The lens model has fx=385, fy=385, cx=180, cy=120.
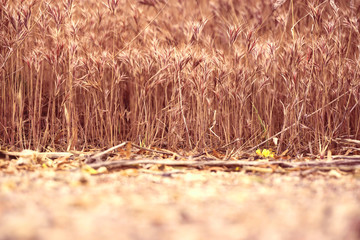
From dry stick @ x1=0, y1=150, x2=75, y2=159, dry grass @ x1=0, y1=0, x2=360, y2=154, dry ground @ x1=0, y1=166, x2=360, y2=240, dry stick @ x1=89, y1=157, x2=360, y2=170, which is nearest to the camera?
dry ground @ x1=0, y1=166, x2=360, y2=240

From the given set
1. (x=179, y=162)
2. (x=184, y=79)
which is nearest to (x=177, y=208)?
(x=179, y=162)

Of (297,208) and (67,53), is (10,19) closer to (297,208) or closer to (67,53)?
(67,53)

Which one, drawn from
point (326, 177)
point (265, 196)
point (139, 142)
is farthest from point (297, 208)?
point (139, 142)

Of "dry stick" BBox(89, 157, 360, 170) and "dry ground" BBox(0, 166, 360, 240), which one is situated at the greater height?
"dry stick" BBox(89, 157, 360, 170)

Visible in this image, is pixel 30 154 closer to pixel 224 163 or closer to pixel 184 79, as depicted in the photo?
pixel 224 163

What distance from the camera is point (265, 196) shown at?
111 centimetres

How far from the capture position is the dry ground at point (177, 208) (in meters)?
0.75

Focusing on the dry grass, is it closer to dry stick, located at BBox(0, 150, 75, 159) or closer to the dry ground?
dry stick, located at BBox(0, 150, 75, 159)

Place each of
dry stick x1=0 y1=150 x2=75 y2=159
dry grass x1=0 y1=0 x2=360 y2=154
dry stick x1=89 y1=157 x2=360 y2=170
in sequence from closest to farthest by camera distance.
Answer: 1. dry stick x1=89 y1=157 x2=360 y2=170
2. dry stick x1=0 y1=150 x2=75 y2=159
3. dry grass x1=0 y1=0 x2=360 y2=154

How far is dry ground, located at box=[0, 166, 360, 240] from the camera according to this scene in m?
0.75

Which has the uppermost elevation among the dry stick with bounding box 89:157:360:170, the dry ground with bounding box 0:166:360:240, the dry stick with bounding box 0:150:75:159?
the dry stick with bounding box 0:150:75:159

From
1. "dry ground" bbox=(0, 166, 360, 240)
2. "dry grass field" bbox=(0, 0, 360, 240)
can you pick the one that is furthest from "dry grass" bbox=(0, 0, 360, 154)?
"dry ground" bbox=(0, 166, 360, 240)

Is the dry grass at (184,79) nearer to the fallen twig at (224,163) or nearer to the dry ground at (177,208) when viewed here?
the fallen twig at (224,163)

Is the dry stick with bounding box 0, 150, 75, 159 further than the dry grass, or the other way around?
the dry grass
